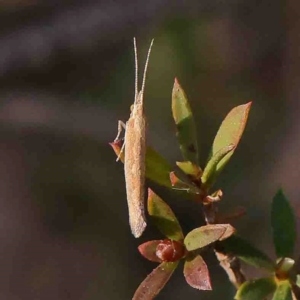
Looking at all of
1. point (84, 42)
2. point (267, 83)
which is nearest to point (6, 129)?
point (84, 42)

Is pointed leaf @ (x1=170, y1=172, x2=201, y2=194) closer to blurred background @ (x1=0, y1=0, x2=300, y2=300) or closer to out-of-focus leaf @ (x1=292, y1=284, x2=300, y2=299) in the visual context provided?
out-of-focus leaf @ (x1=292, y1=284, x2=300, y2=299)

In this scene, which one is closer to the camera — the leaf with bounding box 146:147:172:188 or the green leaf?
the leaf with bounding box 146:147:172:188

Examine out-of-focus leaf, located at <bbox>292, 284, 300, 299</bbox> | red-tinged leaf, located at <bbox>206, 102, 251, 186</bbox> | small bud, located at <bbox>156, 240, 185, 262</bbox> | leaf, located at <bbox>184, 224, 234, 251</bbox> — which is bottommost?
out-of-focus leaf, located at <bbox>292, 284, 300, 299</bbox>

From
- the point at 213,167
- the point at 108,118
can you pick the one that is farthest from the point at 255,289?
the point at 108,118

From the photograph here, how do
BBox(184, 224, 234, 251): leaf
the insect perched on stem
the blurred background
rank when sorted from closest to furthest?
BBox(184, 224, 234, 251): leaf, the insect perched on stem, the blurred background

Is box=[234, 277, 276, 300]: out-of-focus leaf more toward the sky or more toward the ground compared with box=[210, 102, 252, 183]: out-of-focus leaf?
more toward the ground

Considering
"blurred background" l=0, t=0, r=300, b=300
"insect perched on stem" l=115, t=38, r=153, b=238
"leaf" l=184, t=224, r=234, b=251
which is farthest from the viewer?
"blurred background" l=0, t=0, r=300, b=300

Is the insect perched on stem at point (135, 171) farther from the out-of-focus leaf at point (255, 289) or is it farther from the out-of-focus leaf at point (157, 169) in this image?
the out-of-focus leaf at point (255, 289)

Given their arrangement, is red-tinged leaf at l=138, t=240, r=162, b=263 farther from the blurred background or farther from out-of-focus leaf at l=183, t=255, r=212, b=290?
the blurred background

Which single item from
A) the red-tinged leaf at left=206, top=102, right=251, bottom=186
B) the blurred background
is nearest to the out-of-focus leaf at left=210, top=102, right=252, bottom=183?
the red-tinged leaf at left=206, top=102, right=251, bottom=186
